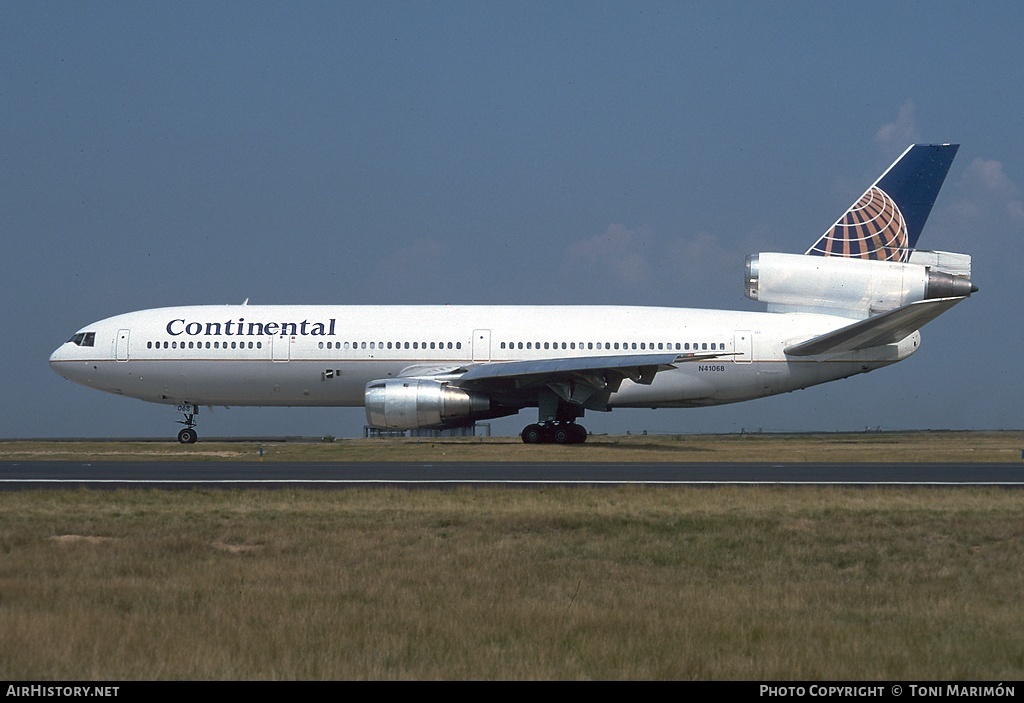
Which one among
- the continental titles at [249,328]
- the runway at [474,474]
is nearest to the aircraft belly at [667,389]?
the continental titles at [249,328]

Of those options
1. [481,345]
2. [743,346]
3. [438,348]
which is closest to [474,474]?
[481,345]

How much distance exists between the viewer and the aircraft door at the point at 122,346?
117 ft

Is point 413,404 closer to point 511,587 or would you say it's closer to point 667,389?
point 667,389

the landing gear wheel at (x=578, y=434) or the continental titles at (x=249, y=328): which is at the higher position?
the continental titles at (x=249, y=328)

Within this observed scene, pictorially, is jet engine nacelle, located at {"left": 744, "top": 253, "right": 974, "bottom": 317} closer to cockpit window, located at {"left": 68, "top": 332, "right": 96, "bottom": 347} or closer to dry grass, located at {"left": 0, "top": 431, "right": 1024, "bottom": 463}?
dry grass, located at {"left": 0, "top": 431, "right": 1024, "bottom": 463}

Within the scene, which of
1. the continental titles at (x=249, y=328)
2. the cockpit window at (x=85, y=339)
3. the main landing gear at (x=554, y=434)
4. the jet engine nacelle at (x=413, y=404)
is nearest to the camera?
the jet engine nacelle at (x=413, y=404)

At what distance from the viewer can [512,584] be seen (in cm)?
1001

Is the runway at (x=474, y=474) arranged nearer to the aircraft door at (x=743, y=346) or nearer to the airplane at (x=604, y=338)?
the airplane at (x=604, y=338)

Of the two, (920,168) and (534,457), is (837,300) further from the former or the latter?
(534,457)

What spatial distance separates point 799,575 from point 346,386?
84.2ft

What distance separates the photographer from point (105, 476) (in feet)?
69.1

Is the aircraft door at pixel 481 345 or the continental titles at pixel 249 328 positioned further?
the continental titles at pixel 249 328

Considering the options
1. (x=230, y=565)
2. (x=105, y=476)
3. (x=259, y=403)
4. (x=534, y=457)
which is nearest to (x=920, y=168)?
(x=534, y=457)

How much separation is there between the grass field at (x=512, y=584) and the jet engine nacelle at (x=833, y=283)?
18067 millimetres
